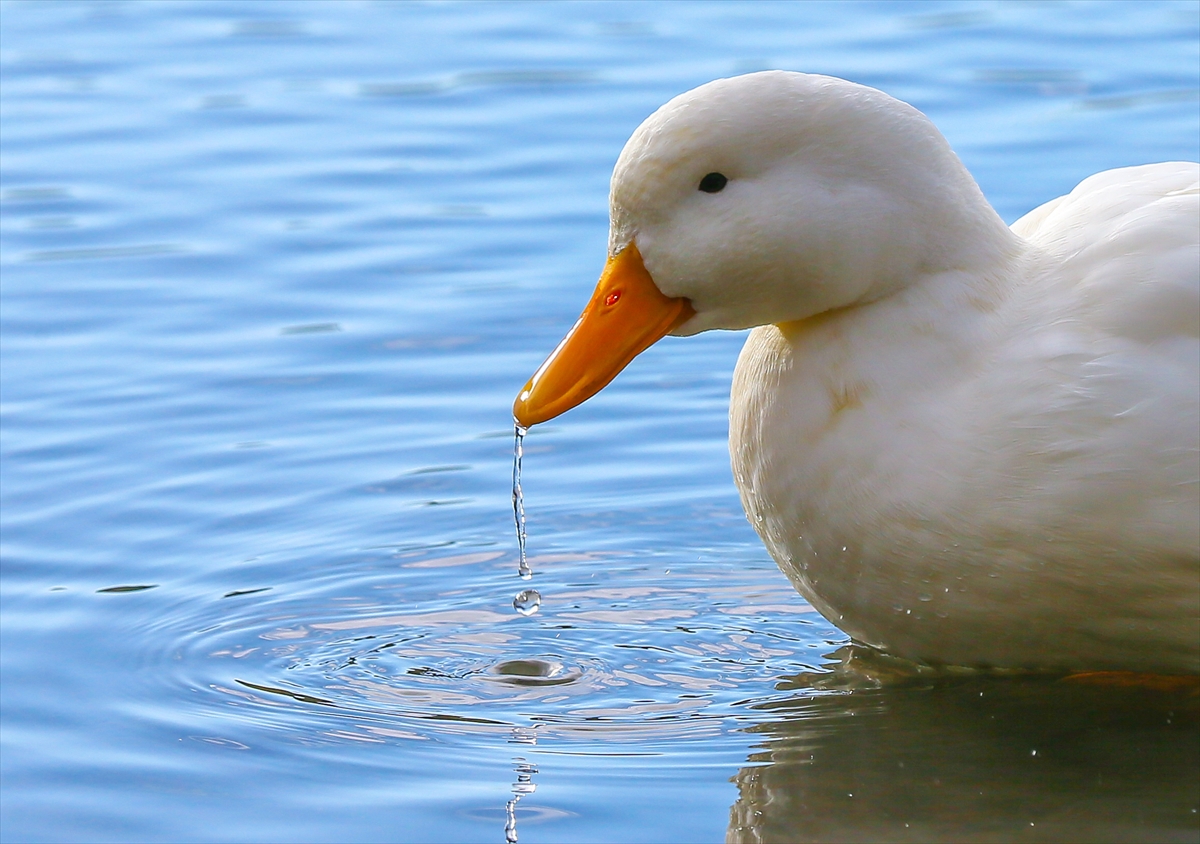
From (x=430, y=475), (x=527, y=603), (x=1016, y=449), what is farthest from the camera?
(x=430, y=475)

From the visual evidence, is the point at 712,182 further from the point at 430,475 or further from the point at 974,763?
the point at 430,475

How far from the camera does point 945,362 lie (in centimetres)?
443

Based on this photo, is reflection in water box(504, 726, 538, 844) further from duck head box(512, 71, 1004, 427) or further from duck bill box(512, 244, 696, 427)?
duck head box(512, 71, 1004, 427)

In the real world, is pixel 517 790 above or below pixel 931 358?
below

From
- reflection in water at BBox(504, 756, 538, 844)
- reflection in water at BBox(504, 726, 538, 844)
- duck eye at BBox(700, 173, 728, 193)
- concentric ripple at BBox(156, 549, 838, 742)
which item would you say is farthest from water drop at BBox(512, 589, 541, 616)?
duck eye at BBox(700, 173, 728, 193)

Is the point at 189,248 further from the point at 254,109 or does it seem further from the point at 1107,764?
the point at 1107,764

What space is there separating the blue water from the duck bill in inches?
28.9

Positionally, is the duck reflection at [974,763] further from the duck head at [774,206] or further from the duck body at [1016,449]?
the duck head at [774,206]

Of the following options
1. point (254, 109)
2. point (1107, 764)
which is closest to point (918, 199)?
point (1107, 764)

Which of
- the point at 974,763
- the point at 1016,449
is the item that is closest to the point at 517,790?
the point at 974,763

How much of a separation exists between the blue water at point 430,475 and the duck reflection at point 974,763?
1 cm

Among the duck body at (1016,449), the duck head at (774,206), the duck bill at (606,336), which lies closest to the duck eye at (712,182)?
the duck head at (774,206)

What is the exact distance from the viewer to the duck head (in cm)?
433

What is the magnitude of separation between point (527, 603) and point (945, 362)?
4.58ft
